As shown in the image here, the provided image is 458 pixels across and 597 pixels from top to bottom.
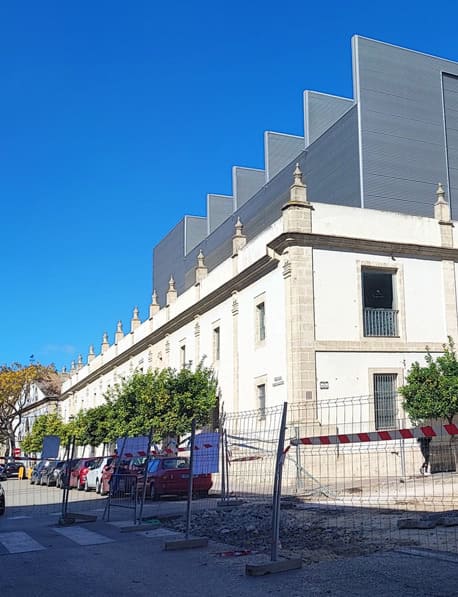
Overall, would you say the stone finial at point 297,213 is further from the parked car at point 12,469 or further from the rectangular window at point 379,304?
the parked car at point 12,469

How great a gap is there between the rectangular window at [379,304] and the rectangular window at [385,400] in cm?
154

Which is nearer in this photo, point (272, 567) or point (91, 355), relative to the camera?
point (272, 567)

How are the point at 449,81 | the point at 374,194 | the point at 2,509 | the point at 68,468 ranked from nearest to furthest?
the point at 68,468
the point at 2,509
the point at 374,194
the point at 449,81

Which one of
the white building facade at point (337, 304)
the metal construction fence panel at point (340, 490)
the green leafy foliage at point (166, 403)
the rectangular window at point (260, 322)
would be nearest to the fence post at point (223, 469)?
the metal construction fence panel at point (340, 490)

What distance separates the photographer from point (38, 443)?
61000 mm

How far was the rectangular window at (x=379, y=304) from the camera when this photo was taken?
83.9ft

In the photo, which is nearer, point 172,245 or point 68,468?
point 68,468

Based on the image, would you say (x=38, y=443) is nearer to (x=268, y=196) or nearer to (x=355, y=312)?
(x=268, y=196)

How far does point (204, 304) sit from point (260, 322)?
20.8 ft

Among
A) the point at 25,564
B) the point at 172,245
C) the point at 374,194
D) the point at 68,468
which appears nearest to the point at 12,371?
the point at 172,245

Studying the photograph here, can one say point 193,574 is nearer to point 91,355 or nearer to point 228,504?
point 228,504

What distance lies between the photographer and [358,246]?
84.1 feet

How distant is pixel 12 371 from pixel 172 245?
67.2ft

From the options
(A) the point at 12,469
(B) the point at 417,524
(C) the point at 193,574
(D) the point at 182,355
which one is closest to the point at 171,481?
(B) the point at 417,524
